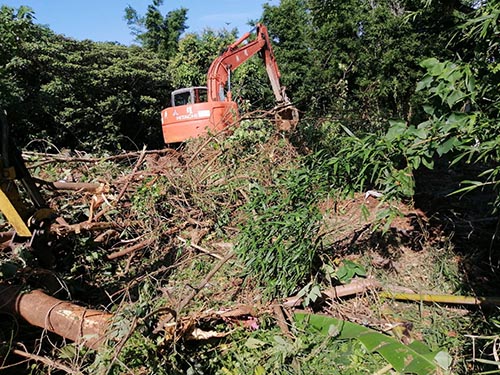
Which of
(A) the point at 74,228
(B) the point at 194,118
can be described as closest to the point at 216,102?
(B) the point at 194,118

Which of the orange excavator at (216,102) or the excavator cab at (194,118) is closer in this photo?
the excavator cab at (194,118)

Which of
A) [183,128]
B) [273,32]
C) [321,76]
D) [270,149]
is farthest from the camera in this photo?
[273,32]

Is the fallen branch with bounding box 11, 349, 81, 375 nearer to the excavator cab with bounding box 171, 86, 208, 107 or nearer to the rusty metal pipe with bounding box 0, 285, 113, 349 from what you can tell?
the rusty metal pipe with bounding box 0, 285, 113, 349

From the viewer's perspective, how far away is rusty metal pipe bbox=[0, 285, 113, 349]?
2488 mm

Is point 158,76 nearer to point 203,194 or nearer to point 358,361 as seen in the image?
point 203,194

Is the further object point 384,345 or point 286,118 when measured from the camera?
point 286,118

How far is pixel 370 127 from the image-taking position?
6.04 meters

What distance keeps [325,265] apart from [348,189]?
759mm

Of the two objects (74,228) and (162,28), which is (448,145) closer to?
(74,228)

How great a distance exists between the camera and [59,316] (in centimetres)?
259

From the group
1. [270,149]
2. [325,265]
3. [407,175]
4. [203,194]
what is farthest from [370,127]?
[407,175]

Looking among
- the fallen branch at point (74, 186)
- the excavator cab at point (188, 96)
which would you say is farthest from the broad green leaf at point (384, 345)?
the excavator cab at point (188, 96)

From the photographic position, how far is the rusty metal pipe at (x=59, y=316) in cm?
249

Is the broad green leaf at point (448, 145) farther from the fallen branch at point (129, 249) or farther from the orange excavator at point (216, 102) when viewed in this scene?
the orange excavator at point (216, 102)
